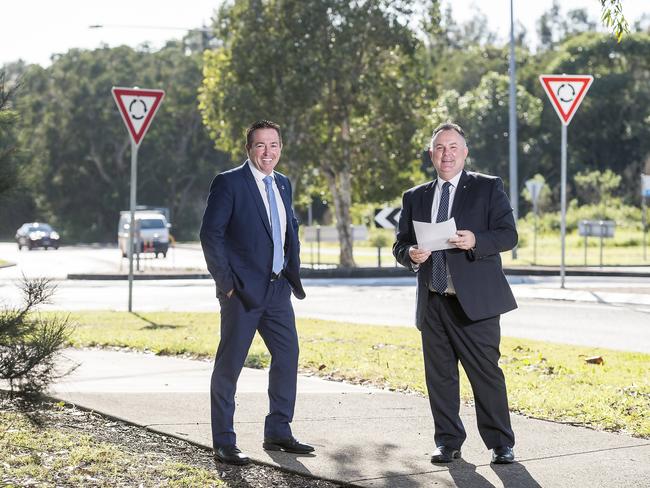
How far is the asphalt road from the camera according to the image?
573 inches

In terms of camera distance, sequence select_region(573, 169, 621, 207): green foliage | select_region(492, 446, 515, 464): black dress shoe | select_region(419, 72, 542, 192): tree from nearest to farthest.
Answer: select_region(492, 446, 515, 464): black dress shoe → select_region(573, 169, 621, 207): green foliage → select_region(419, 72, 542, 192): tree

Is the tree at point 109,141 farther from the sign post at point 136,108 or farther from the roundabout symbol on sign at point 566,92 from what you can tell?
the sign post at point 136,108

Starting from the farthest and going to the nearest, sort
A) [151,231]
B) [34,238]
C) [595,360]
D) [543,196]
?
[543,196] → [34,238] → [151,231] → [595,360]

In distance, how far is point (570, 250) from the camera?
4506cm

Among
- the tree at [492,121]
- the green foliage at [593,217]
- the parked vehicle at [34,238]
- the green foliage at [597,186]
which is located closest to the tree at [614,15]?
the green foliage at [593,217]

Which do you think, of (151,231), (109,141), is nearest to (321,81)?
(151,231)

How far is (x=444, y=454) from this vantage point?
21.1ft

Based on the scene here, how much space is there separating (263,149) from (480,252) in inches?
51.4

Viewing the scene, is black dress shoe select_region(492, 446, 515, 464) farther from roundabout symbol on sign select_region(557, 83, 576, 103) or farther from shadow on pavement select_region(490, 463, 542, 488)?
roundabout symbol on sign select_region(557, 83, 576, 103)

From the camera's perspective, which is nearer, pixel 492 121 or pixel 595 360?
pixel 595 360

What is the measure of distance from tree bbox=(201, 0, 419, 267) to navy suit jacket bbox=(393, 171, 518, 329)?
25.6 meters

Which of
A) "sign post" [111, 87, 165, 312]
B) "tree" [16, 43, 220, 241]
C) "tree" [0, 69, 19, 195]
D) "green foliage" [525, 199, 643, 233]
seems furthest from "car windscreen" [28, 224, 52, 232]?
"tree" [0, 69, 19, 195]

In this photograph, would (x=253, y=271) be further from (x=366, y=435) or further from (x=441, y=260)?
(x=366, y=435)

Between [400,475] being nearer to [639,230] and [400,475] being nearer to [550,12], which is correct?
[639,230]
